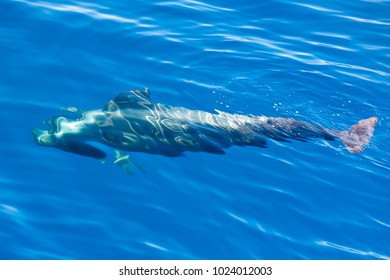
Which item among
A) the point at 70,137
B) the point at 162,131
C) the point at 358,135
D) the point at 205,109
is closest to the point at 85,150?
the point at 70,137

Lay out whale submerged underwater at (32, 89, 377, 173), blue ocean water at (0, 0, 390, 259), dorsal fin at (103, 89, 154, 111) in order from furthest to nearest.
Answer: dorsal fin at (103, 89, 154, 111) < whale submerged underwater at (32, 89, 377, 173) < blue ocean water at (0, 0, 390, 259)

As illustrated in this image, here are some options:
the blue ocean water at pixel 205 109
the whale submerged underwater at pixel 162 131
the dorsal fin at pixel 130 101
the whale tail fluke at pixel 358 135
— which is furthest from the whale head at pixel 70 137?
the whale tail fluke at pixel 358 135

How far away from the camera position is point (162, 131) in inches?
395

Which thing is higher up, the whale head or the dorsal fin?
the dorsal fin

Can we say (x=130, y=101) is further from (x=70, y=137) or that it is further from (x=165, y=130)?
(x=70, y=137)

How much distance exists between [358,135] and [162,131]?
3.05 m

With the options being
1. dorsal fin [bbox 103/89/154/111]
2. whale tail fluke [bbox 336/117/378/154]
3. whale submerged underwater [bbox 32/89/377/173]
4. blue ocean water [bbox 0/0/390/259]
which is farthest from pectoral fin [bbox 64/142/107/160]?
whale tail fluke [bbox 336/117/378/154]

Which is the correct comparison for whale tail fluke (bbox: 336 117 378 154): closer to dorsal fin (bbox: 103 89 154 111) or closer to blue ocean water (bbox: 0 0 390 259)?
blue ocean water (bbox: 0 0 390 259)

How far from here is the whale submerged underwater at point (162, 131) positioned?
990 cm

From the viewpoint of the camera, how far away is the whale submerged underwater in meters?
9.90

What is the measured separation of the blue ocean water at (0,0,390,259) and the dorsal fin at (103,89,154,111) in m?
0.42

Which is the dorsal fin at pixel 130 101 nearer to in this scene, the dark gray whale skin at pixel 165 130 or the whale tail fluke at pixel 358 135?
the dark gray whale skin at pixel 165 130
